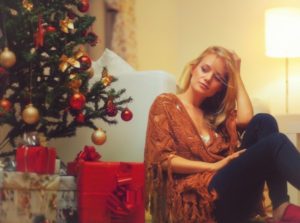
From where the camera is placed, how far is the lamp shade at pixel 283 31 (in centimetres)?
233

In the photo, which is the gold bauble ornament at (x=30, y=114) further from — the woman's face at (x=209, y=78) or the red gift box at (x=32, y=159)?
the woman's face at (x=209, y=78)

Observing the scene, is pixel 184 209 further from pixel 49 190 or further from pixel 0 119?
pixel 0 119

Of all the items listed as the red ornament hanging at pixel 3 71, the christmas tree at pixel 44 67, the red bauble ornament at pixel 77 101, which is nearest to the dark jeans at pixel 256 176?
the christmas tree at pixel 44 67

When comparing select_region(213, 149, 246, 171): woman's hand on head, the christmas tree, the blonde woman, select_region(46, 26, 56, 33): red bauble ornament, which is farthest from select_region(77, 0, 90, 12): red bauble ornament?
select_region(213, 149, 246, 171): woman's hand on head

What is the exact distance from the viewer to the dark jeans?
1.77 meters

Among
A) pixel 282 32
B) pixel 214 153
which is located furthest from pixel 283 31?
pixel 214 153

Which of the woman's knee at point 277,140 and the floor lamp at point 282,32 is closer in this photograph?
the woman's knee at point 277,140

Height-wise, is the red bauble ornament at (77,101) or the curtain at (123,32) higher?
the curtain at (123,32)

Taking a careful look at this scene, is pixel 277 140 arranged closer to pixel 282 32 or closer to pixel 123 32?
pixel 282 32

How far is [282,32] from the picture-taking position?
7.71ft

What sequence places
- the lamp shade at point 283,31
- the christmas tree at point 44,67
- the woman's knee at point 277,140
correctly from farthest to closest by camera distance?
the lamp shade at point 283,31, the woman's knee at point 277,140, the christmas tree at point 44,67

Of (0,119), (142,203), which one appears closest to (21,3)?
A: (0,119)

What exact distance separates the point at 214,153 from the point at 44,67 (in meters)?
0.68

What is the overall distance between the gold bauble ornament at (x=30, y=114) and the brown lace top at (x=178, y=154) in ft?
1.56
